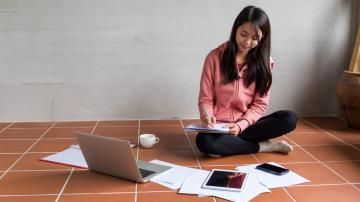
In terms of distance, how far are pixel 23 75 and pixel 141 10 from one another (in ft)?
2.95

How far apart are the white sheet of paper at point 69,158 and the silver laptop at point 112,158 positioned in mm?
127

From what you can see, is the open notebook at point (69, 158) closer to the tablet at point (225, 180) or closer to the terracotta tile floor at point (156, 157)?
the terracotta tile floor at point (156, 157)

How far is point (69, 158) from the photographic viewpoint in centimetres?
194

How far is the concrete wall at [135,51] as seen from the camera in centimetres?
264

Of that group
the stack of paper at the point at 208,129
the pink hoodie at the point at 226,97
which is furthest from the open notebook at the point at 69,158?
the pink hoodie at the point at 226,97

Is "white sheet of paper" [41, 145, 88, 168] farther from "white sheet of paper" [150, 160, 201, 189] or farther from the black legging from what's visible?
the black legging

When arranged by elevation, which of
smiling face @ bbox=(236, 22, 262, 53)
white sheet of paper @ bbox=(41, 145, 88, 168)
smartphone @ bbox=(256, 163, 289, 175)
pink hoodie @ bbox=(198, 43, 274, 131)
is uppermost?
smiling face @ bbox=(236, 22, 262, 53)

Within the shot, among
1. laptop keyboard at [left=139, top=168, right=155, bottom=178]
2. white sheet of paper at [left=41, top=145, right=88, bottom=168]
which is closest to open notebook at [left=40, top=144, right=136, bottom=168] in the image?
white sheet of paper at [left=41, top=145, right=88, bottom=168]

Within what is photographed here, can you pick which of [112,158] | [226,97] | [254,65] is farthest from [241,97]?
[112,158]

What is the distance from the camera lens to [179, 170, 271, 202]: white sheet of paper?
1482 mm

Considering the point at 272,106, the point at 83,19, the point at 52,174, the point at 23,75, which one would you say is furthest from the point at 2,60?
the point at 272,106

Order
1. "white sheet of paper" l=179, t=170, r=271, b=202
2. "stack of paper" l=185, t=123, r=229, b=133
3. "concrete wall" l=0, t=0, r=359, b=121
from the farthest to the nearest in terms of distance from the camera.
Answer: "concrete wall" l=0, t=0, r=359, b=121 → "stack of paper" l=185, t=123, r=229, b=133 → "white sheet of paper" l=179, t=170, r=271, b=202

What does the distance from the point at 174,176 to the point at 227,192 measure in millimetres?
277

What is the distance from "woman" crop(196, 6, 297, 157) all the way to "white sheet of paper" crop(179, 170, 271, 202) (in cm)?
32
